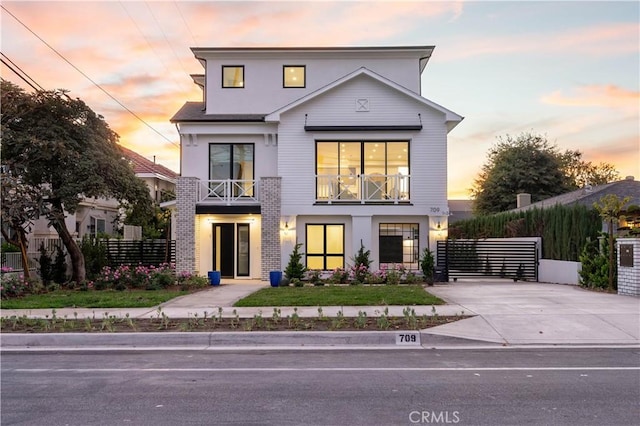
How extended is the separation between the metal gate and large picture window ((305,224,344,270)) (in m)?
4.11

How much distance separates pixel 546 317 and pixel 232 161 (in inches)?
591

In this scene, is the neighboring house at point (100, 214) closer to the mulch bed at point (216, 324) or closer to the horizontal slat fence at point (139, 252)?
the horizontal slat fence at point (139, 252)

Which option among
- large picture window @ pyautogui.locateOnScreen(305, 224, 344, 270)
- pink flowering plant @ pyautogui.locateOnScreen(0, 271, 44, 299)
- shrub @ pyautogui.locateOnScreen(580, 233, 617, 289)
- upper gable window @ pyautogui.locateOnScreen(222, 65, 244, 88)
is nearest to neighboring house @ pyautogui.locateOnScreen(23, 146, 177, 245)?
upper gable window @ pyautogui.locateOnScreen(222, 65, 244, 88)

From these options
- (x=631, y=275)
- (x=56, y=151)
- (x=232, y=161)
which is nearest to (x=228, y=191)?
(x=232, y=161)

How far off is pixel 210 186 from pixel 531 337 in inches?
627

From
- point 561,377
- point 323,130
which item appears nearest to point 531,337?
point 561,377

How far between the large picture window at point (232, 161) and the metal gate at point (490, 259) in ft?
28.8

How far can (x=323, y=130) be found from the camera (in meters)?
21.5

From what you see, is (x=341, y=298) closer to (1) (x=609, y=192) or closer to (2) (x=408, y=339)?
(2) (x=408, y=339)

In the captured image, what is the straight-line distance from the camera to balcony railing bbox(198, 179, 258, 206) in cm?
2192

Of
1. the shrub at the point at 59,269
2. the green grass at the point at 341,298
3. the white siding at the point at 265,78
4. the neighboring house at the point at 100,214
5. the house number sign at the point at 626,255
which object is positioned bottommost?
the green grass at the point at 341,298

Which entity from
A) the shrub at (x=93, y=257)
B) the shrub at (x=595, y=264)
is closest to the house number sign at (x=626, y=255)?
the shrub at (x=595, y=264)

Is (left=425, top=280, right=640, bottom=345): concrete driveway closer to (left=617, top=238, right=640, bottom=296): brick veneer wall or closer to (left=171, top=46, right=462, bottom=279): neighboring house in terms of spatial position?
(left=617, top=238, right=640, bottom=296): brick veneer wall

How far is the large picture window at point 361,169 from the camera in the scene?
2194 cm
